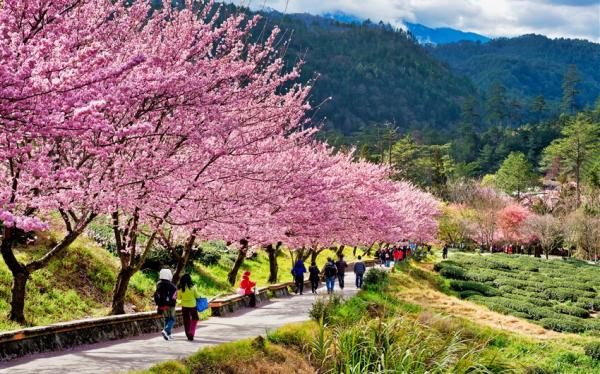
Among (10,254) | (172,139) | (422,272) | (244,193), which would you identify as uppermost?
(172,139)

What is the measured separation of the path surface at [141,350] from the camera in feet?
31.3

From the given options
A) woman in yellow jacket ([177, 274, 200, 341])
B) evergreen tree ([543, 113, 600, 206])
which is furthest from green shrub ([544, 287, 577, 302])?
evergreen tree ([543, 113, 600, 206])

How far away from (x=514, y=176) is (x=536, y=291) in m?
74.2

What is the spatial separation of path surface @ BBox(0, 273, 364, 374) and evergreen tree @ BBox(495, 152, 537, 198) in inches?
3882

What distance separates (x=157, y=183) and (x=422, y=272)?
1291 inches

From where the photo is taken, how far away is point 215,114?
10711 millimetres

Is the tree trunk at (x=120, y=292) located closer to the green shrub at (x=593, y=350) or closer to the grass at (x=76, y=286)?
the grass at (x=76, y=286)

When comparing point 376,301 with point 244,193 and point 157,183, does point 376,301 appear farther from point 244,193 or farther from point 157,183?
point 157,183

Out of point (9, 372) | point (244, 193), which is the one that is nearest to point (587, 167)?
point (244, 193)

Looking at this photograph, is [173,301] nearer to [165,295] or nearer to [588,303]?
[165,295]

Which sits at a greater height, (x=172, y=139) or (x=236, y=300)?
A: (x=172, y=139)

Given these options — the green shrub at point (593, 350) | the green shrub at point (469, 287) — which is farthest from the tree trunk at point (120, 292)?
the green shrub at point (469, 287)

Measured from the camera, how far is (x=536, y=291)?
130ft

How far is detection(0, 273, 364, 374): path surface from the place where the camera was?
376 inches
